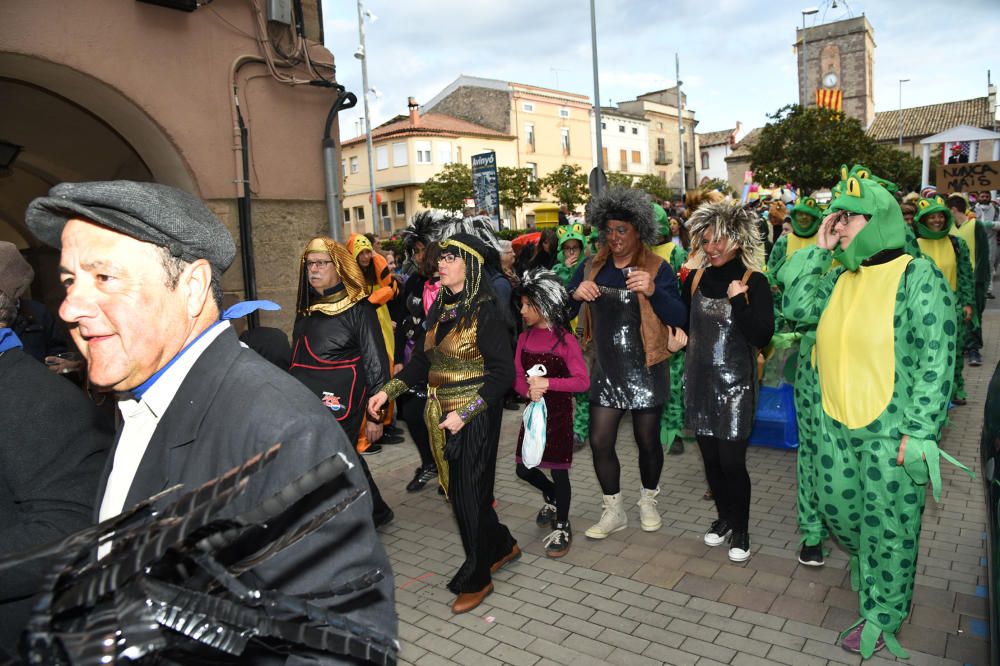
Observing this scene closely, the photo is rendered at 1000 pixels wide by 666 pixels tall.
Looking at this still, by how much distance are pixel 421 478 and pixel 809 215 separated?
4.09m

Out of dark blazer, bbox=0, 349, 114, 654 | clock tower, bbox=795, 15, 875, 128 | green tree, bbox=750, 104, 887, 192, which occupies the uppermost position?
clock tower, bbox=795, 15, 875, 128

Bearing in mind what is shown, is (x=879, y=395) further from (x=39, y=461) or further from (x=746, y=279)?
(x=39, y=461)

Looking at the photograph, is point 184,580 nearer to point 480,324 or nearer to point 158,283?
point 158,283

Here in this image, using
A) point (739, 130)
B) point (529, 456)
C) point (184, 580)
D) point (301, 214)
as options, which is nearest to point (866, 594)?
point (529, 456)

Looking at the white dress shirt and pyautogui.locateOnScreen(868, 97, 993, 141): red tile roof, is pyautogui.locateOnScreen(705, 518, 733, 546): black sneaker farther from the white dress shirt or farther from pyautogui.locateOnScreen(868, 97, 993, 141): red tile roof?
pyautogui.locateOnScreen(868, 97, 993, 141): red tile roof

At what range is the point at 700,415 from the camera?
4.37 meters

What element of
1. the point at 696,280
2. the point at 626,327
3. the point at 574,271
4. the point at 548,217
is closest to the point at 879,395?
the point at 696,280

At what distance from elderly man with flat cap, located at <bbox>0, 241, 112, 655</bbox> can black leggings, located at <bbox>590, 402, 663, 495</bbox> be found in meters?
3.06

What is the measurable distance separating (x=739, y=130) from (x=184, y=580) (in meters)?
79.4

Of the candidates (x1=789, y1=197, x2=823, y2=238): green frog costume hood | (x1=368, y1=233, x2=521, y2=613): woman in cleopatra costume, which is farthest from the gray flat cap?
(x1=789, y1=197, x2=823, y2=238): green frog costume hood

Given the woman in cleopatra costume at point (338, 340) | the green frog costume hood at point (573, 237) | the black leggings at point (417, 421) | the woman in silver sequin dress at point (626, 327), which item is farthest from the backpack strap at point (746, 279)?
the green frog costume hood at point (573, 237)

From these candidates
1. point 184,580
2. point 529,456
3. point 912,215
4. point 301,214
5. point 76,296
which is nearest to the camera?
point 184,580

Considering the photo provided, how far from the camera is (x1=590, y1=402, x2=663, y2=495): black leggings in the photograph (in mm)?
4594

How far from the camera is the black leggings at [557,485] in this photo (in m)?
4.60
